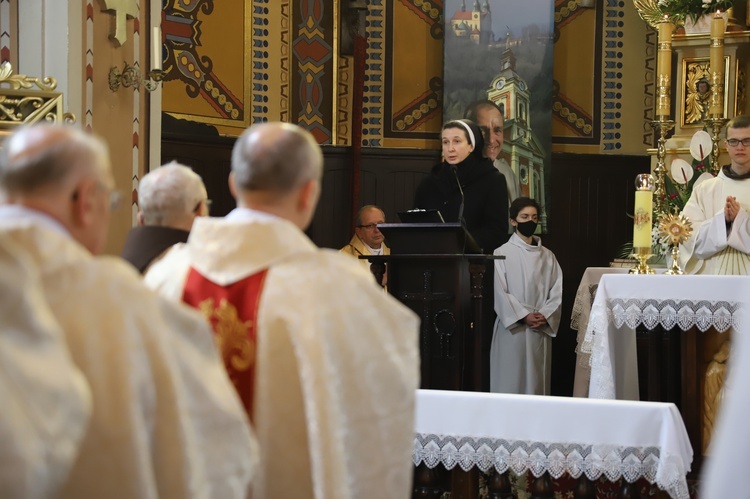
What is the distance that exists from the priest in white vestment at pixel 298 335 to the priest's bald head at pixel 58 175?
2.01 ft

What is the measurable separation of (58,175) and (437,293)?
11.7ft

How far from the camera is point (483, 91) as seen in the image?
398 inches

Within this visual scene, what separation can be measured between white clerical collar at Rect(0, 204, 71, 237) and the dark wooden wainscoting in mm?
8213

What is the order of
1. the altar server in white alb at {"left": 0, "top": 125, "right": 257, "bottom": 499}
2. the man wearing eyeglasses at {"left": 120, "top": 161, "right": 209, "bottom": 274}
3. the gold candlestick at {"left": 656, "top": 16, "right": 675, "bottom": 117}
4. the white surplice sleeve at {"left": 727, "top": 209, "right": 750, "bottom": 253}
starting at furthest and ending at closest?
1. the gold candlestick at {"left": 656, "top": 16, "right": 675, "bottom": 117}
2. the white surplice sleeve at {"left": 727, "top": 209, "right": 750, "bottom": 253}
3. the man wearing eyeglasses at {"left": 120, "top": 161, "right": 209, "bottom": 274}
4. the altar server in white alb at {"left": 0, "top": 125, "right": 257, "bottom": 499}

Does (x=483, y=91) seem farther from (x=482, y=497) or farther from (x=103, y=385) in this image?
(x=103, y=385)

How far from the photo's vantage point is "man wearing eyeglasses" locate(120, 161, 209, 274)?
10.2 ft

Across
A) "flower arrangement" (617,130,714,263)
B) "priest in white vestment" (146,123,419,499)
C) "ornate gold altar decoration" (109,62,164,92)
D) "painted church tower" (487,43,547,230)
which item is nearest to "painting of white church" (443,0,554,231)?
"painted church tower" (487,43,547,230)

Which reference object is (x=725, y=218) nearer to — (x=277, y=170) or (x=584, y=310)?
(x=584, y=310)

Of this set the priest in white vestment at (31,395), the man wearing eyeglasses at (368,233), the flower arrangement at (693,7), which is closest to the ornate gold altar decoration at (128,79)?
the man wearing eyeglasses at (368,233)

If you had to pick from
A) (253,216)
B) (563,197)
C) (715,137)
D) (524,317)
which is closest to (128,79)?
(524,317)

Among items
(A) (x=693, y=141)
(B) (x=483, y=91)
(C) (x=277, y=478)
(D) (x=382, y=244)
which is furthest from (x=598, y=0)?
(C) (x=277, y=478)

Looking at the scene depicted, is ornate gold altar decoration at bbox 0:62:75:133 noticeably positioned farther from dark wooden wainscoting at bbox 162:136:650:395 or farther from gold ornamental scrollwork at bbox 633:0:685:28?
gold ornamental scrollwork at bbox 633:0:685:28

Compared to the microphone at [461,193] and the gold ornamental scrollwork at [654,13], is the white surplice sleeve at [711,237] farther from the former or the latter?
the gold ornamental scrollwork at [654,13]

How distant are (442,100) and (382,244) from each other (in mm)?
2408
